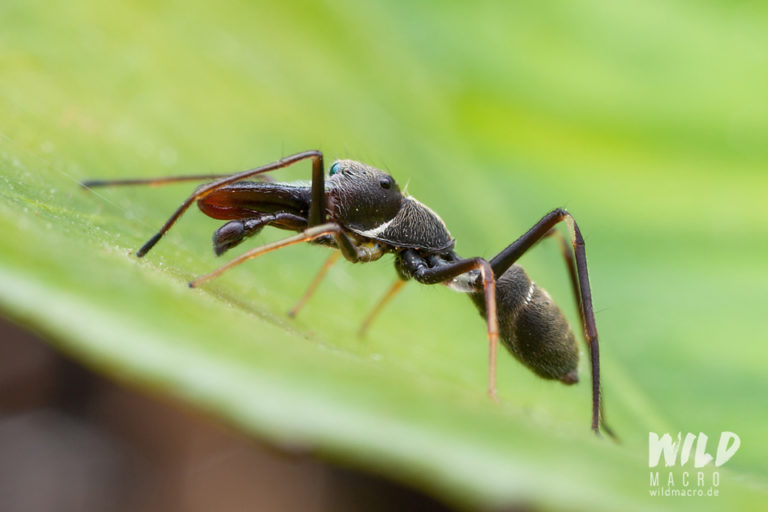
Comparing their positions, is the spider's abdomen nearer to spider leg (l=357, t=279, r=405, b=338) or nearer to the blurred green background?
the blurred green background

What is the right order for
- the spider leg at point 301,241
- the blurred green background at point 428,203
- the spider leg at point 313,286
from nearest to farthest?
1. the blurred green background at point 428,203
2. the spider leg at point 301,241
3. the spider leg at point 313,286

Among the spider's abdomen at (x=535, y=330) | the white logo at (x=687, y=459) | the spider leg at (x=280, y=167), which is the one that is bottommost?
the white logo at (x=687, y=459)

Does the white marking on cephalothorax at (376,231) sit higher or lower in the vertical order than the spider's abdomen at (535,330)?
higher

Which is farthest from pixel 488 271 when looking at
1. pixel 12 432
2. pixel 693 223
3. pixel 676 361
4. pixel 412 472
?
pixel 12 432

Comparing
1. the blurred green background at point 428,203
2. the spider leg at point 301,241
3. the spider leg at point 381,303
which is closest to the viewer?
the blurred green background at point 428,203

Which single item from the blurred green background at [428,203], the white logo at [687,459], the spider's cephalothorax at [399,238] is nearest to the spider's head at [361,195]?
the spider's cephalothorax at [399,238]

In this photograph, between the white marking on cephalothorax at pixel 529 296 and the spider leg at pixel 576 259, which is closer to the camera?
the spider leg at pixel 576 259

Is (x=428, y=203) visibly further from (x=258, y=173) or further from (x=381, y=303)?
(x=258, y=173)

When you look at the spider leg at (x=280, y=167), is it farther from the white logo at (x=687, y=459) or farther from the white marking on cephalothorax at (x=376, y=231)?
the white logo at (x=687, y=459)

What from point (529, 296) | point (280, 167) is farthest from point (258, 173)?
point (529, 296)
